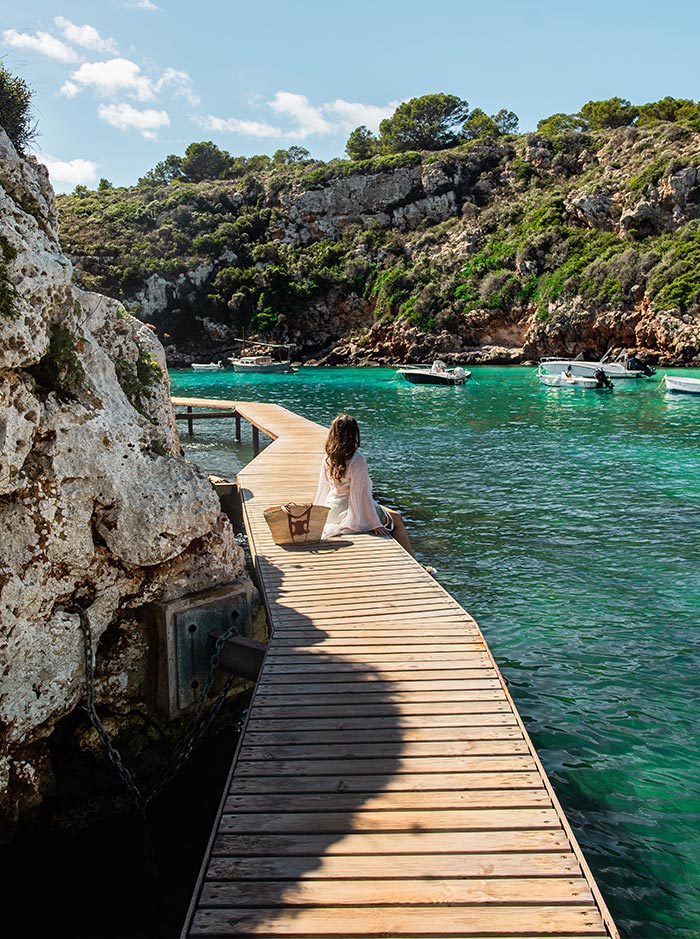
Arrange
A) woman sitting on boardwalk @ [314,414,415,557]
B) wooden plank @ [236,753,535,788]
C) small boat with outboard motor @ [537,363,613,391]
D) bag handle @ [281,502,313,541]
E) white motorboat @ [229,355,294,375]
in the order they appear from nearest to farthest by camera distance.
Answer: wooden plank @ [236,753,535,788], woman sitting on boardwalk @ [314,414,415,557], bag handle @ [281,502,313,541], small boat with outboard motor @ [537,363,613,391], white motorboat @ [229,355,294,375]

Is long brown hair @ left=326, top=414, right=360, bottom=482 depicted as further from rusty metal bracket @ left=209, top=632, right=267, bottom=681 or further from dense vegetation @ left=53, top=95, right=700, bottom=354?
dense vegetation @ left=53, top=95, right=700, bottom=354

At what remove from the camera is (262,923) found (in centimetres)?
316

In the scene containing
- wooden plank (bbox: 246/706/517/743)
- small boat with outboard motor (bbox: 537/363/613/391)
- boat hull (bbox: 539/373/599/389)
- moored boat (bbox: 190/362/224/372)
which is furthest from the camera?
moored boat (bbox: 190/362/224/372)

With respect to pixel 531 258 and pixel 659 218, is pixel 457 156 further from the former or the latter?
pixel 659 218

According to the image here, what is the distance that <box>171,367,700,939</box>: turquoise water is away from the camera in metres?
5.38

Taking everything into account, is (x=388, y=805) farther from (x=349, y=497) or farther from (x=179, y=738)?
(x=349, y=497)

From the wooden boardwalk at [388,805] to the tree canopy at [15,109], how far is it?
6.01m

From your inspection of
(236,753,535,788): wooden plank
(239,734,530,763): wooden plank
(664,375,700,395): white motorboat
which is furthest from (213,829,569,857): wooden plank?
(664,375,700,395): white motorboat

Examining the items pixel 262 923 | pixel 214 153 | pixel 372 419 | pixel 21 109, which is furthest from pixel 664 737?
pixel 214 153

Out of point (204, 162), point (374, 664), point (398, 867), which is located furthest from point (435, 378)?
point (204, 162)

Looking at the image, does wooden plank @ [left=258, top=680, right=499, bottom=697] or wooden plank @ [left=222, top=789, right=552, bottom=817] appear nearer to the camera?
wooden plank @ [left=222, top=789, right=552, bottom=817]

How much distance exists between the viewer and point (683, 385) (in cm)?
4112

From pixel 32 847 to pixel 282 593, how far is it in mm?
3378

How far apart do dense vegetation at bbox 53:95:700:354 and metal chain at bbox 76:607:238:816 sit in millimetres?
61451
